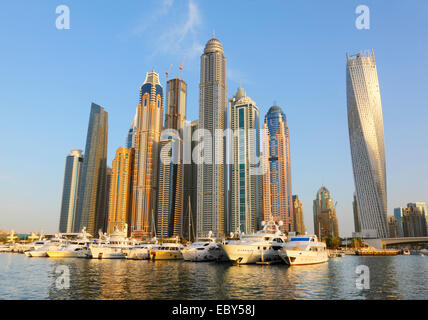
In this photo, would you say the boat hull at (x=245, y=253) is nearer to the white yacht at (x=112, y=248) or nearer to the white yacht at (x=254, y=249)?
the white yacht at (x=254, y=249)

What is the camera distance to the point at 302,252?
65438mm

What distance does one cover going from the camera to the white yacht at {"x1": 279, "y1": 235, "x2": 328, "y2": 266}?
211 feet

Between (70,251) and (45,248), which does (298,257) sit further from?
(45,248)

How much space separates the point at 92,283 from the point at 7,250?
6108 inches

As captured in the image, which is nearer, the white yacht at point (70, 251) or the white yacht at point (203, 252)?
the white yacht at point (203, 252)

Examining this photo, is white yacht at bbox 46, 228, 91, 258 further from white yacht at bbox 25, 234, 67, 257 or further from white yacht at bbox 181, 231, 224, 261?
white yacht at bbox 181, 231, 224, 261

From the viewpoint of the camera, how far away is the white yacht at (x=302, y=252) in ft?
211

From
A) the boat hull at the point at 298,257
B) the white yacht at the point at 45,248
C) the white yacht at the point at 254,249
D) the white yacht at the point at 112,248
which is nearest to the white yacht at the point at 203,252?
the white yacht at the point at 254,249

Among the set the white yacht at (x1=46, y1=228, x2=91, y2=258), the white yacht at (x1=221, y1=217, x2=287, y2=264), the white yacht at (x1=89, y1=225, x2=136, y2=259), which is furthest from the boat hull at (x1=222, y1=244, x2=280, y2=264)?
the white yacht at (x1=46, y1=228, x2=91, y2=258)
